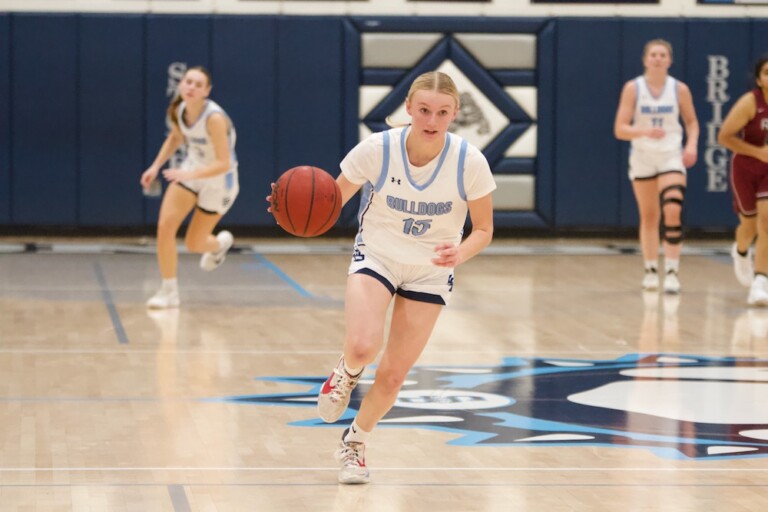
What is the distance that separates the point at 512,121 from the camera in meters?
15.1

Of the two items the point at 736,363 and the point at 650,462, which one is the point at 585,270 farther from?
the point at 650,462

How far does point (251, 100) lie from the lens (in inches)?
585

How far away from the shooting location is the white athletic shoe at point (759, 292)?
10.6 metres

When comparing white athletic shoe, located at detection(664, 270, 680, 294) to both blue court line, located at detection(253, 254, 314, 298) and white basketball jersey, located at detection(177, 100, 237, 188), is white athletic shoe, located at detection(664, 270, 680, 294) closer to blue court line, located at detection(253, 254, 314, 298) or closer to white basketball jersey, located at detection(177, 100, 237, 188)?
blue court line, located at detection(253, 254, 314, 298)

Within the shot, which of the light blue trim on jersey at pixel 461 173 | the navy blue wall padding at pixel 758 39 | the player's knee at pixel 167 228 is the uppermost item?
the navy blue wall padding at pixel 758 39

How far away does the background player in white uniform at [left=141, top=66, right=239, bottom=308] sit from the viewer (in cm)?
1015

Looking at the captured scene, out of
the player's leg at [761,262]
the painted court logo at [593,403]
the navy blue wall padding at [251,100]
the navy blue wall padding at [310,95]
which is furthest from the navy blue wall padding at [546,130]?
the painted court logo at [593,403]

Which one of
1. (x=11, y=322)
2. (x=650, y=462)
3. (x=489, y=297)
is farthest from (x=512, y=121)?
(x=650, y=462)

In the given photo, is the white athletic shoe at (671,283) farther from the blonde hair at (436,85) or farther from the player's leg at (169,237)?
the blonde hair at (436,85)

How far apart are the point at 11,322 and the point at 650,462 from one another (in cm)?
506

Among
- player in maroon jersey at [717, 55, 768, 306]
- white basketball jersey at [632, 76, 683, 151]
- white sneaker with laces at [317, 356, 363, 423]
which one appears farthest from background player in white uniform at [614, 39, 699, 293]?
white sneaker with laces at [317, 356, 363, 423]

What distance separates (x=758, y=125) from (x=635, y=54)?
15.9 feet

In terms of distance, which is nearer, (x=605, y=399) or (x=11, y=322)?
(x=605, y=399)

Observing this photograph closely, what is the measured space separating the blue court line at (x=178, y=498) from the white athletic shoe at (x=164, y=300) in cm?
495
